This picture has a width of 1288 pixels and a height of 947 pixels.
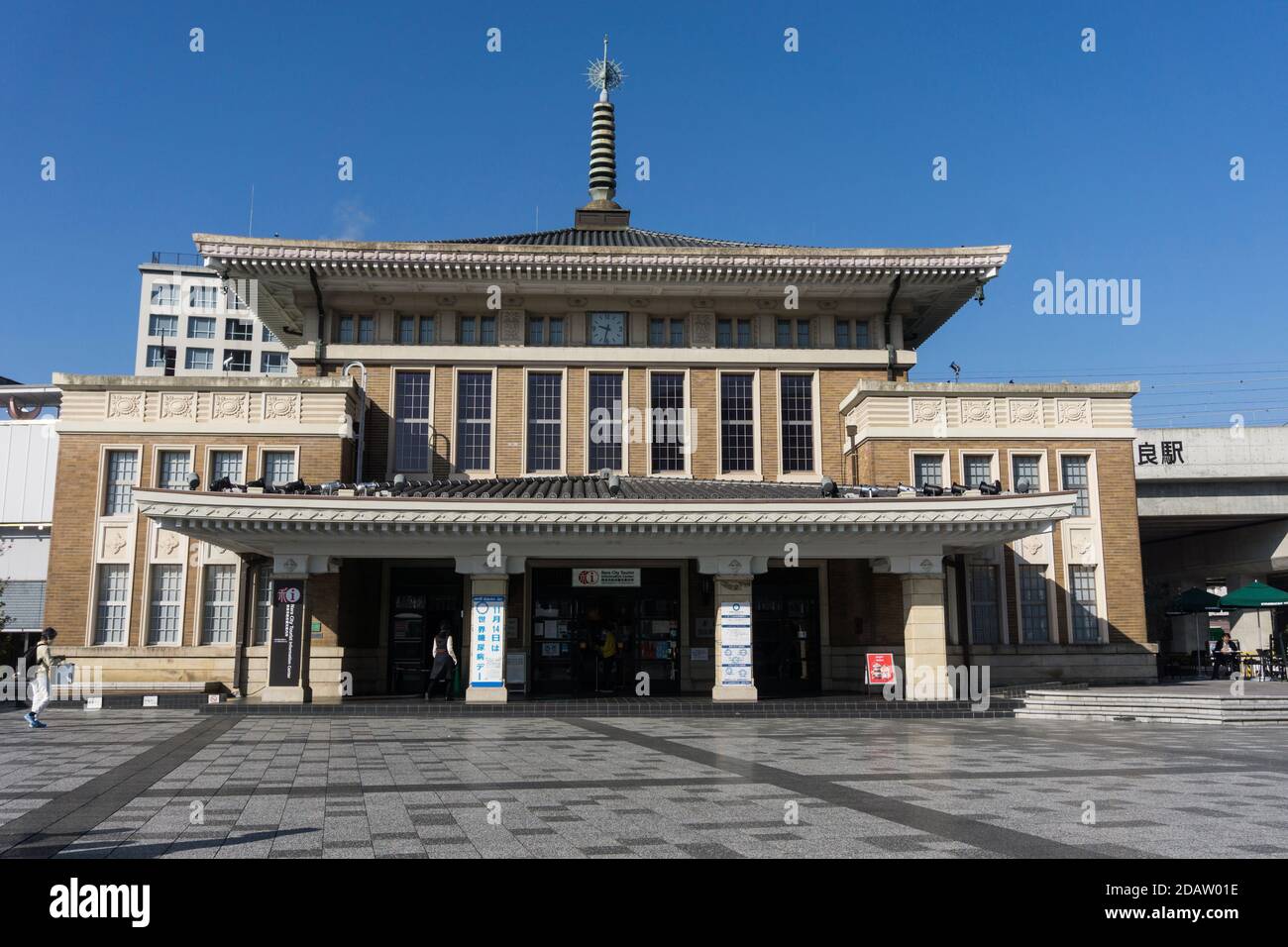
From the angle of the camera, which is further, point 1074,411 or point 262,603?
point 1074,411

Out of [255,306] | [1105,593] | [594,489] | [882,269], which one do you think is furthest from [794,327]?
[255,306]

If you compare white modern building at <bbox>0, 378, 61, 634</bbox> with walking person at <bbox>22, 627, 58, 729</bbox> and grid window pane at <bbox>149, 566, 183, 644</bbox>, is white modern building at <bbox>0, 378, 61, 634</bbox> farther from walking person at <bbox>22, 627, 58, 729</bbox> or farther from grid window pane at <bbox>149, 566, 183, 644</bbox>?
walking person at <bbox>22, 627, 58, 729</bbox>

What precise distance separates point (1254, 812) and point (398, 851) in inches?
295

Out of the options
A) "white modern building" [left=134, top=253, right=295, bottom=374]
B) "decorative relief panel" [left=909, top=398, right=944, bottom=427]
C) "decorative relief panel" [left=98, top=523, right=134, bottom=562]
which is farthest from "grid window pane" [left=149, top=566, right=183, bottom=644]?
"white modern building" [left=134, top=253, right=295, bottom=374]

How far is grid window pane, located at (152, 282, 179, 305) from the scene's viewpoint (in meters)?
80.4

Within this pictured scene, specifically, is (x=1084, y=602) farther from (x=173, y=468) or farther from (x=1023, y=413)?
(x=173, y=468)

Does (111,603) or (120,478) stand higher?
(120,478)

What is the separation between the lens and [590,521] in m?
20.6

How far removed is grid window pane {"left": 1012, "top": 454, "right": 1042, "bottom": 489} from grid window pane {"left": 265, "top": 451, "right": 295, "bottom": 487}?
18.7 metres

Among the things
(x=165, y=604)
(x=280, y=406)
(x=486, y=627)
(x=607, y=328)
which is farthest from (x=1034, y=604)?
(x=165, y=604)

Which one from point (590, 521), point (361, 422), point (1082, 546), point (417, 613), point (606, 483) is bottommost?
point (417, 613)

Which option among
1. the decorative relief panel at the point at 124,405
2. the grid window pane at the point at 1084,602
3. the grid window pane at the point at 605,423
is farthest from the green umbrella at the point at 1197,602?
the decorative relief panel at the point at 124,405

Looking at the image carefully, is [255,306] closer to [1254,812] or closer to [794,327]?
[794,327]

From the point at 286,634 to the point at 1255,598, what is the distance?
27019 millimetres
